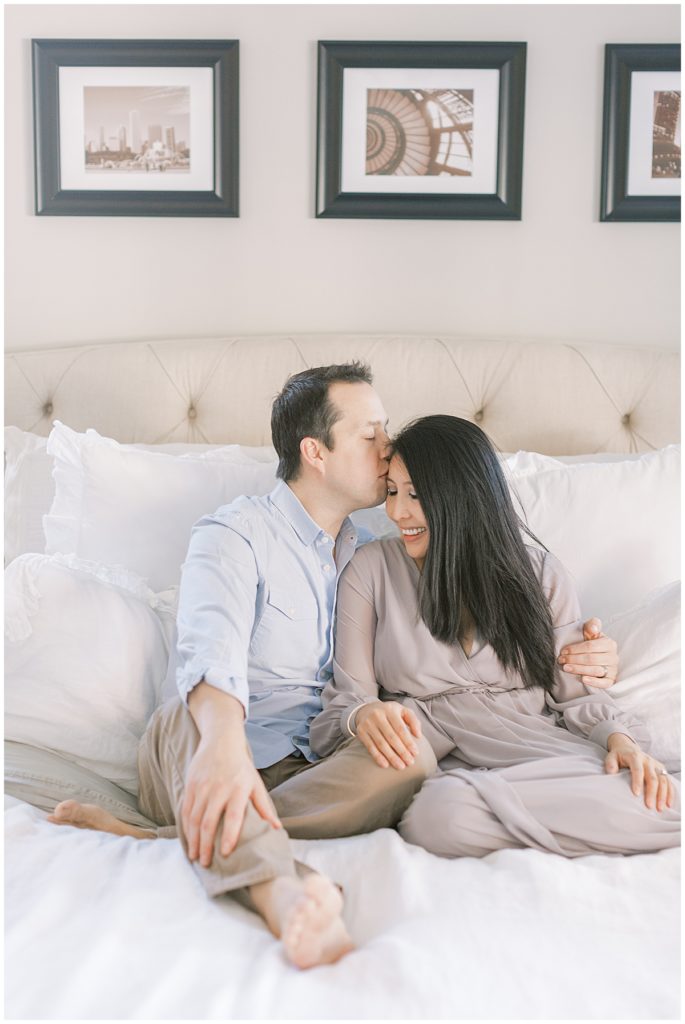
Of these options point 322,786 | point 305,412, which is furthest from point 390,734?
point 305,412

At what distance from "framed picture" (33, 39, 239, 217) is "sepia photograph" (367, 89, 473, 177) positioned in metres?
0.35

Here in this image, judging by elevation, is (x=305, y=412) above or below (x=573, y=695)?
above

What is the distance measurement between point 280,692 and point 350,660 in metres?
0.13

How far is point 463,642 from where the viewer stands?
1514 mm

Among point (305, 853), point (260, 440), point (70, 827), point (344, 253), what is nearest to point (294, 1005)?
point (305, 853)

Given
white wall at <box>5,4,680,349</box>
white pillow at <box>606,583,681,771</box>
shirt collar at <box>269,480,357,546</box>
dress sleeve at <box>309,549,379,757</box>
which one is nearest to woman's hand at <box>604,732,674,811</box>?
white pillow at <box>606,583,681,771</box>

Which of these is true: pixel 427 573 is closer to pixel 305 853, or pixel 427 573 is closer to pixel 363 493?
pixel 363 493

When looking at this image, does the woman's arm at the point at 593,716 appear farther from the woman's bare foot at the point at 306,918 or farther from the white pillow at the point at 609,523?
the woman's bare foot at the point at 306,918

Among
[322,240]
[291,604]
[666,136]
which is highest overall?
[666,136]

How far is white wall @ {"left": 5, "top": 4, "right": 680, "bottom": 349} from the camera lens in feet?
7.27

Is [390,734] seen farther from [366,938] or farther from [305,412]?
[305,412]

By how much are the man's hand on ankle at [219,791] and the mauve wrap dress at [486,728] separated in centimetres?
23

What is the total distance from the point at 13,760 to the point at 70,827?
22 centimetres

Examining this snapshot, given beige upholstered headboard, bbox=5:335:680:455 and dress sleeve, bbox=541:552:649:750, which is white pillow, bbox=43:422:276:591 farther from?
dress sleeve, bbox=541:552:649:750
